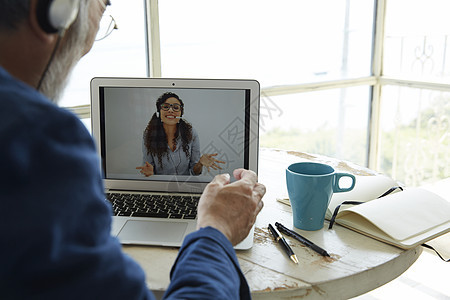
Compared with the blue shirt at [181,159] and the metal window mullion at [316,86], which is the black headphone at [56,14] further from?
the metal window mullion at [316,86]

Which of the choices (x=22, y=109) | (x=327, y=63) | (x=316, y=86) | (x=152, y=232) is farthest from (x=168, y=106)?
(x=327, y=63)

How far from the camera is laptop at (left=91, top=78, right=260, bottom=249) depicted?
115 cm

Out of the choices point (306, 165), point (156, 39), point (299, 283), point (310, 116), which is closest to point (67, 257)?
point (299, 283)

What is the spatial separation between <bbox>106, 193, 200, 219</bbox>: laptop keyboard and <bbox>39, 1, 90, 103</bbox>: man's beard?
1.55ft

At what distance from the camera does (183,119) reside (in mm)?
1160

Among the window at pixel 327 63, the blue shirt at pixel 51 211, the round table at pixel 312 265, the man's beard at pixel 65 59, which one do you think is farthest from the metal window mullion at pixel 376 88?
the blue shirt at pixel 51 211

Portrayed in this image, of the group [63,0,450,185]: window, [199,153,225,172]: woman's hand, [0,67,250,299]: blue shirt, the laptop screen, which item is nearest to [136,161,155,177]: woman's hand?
the laptop screen

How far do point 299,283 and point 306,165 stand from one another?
319 millimetres

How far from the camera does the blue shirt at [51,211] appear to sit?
1.41 feet

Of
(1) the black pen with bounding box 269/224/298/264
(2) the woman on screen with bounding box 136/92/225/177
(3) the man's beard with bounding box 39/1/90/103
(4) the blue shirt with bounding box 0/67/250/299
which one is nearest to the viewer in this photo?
(4) the blue shirt with bounding box 0/67/250/299

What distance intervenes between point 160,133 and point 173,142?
0.04m

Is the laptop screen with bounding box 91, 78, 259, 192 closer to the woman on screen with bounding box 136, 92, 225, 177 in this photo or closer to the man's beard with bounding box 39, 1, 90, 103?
the woman on screen with bounding box 136, 92, 225, 177

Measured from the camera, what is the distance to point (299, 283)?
31.7 inches

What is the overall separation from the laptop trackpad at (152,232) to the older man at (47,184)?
346mm
